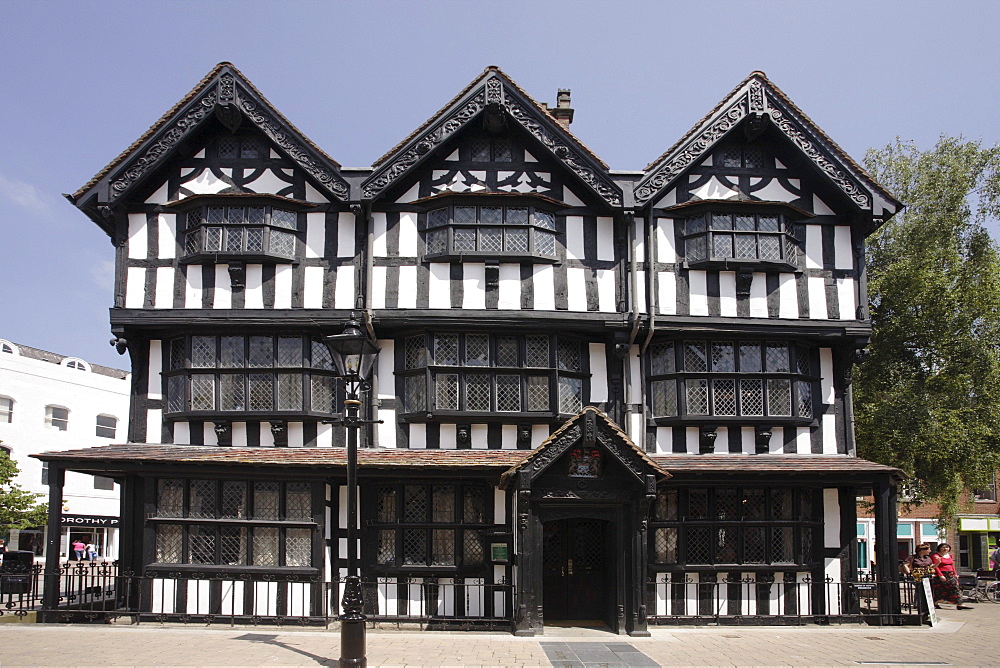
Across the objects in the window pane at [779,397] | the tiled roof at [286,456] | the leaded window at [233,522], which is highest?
the window pane at [779,397]

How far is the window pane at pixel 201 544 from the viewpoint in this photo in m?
17.6

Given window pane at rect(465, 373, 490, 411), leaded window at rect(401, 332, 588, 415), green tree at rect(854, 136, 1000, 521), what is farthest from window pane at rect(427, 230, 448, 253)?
green tree at rect(854, 136, 1000, 521)

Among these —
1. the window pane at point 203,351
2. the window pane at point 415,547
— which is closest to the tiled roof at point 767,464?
the window pane at point 415,547

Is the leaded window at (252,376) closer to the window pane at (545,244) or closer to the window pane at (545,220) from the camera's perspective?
the window pane at (545,244)

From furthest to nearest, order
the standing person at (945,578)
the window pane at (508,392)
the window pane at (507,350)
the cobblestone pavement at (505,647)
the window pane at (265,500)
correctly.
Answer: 1. the standing person at (945,578)
2. the window pane at (507,350)
3. the window pane at (508,392)
4. the window pane at (265,500)
5. the cobblestone pavement at (505,647)

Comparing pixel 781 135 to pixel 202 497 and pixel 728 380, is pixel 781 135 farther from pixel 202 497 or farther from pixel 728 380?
pixel 202 497

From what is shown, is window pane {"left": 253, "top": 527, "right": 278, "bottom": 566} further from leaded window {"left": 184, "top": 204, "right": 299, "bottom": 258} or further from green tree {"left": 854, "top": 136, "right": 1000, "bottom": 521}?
green tree {"left": 854, "top": 136, "right": 1000, "bottom": 521}

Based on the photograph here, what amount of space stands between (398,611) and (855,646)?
8.57 metres

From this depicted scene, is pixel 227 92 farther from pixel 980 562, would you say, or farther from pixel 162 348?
pixel 980 562

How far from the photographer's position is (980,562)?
138 feet

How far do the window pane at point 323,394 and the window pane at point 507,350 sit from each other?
3627 millimetres

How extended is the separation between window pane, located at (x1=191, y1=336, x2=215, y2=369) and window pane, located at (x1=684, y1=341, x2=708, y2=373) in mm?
10228

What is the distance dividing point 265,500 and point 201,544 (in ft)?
5.06

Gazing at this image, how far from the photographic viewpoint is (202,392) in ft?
59.8
